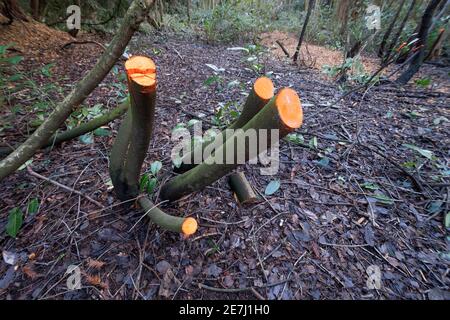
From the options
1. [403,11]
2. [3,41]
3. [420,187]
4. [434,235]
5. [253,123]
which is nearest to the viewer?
[253,123]

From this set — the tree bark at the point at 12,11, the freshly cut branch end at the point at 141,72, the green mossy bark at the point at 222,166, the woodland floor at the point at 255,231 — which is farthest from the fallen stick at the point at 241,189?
the tree bark at the point at 12,11

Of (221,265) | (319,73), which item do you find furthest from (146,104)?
(319,73)

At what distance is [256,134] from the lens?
2.84 ft

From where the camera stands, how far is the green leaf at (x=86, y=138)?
178 centimetres

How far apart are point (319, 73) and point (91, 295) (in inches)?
183

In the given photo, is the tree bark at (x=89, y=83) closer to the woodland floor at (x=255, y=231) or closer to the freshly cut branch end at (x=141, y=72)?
the freshly cut branch end at (x=141, y=72)

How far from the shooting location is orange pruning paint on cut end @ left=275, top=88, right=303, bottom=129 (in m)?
0.79

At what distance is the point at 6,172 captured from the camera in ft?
4.01

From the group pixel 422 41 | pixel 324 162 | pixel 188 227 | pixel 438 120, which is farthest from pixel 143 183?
pixel 422 41

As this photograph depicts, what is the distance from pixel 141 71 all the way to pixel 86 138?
1.24 metres

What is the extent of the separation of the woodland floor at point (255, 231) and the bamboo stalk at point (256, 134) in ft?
1.33

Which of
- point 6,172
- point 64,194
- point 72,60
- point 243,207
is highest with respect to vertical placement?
point 72,60

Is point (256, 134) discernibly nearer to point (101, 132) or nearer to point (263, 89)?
point (263, 89)

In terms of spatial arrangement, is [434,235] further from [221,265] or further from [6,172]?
[6,172]
